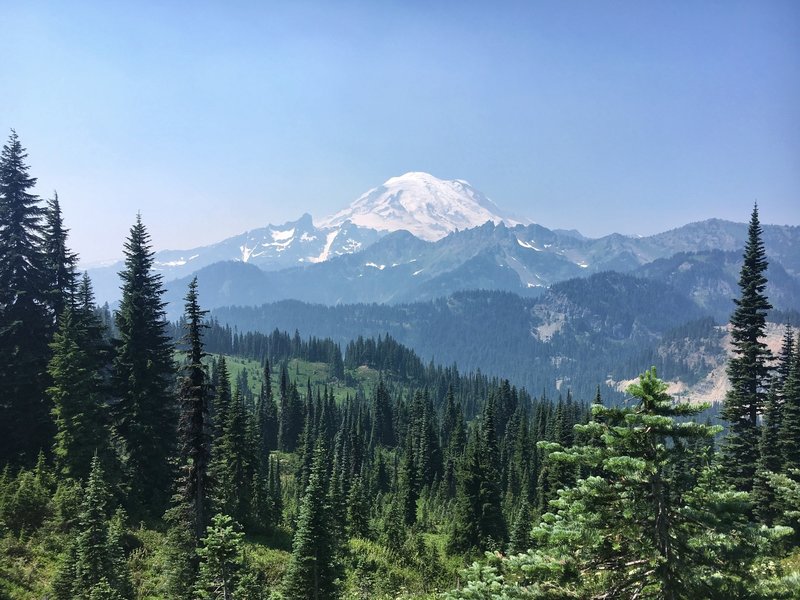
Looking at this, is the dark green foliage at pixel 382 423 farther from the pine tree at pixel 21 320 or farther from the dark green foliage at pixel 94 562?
the dark green foliage at pixel 94 562

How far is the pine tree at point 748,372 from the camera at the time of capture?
153 feet

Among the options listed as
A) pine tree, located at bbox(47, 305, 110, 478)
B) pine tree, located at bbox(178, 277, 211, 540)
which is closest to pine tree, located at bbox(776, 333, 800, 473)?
pine tree, located at bbox(178, 277, 211, 540)

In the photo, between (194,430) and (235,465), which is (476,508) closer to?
(235,465)

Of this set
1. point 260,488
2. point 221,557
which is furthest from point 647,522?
point 260,488

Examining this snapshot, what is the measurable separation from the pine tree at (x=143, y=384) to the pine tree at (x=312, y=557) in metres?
18.0

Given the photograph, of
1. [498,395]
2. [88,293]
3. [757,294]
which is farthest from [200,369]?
[498,395]

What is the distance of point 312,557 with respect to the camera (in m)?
29.3

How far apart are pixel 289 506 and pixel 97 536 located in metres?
71.4

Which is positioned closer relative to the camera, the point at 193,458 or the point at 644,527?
the point at 644,527

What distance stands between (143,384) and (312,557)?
2368cm

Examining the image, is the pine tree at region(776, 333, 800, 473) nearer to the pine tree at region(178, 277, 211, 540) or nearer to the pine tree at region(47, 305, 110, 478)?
the pine tree at region(178, 277, 211, 540)

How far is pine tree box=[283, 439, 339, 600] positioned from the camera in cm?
2948

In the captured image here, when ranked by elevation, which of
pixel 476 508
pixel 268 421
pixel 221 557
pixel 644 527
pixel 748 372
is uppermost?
pixel 644 527

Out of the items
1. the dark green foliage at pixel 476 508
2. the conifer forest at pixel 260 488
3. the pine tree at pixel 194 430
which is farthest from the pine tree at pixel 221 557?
the dark green foliage at pixel 476 508
